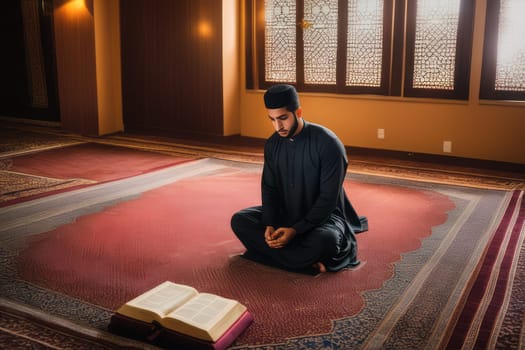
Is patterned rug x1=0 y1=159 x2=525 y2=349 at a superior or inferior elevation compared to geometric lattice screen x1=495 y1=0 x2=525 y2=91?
inferior

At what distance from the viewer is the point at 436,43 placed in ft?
17.8

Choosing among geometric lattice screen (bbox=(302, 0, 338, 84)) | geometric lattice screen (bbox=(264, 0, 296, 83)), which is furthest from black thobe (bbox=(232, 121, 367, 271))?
geometric lattice screen (bbox=(264, 0, 296, 83))

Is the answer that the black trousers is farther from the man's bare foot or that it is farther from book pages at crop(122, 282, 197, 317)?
book pages at crop(122, 282, 197, 317)

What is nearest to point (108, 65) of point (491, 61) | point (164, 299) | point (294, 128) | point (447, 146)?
point (447, 146)

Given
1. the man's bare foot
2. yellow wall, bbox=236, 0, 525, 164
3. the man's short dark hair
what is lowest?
the man's bare foot

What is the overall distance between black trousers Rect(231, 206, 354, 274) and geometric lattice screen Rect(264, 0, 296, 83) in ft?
11.4

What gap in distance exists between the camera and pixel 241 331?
226cm

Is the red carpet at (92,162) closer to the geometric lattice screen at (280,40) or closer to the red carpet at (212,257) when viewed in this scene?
the red carpet at (212,257)

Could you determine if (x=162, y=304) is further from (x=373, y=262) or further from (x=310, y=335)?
(x=373, y=262)

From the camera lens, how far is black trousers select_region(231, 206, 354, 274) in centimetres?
284

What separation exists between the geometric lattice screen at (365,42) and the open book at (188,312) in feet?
13.0

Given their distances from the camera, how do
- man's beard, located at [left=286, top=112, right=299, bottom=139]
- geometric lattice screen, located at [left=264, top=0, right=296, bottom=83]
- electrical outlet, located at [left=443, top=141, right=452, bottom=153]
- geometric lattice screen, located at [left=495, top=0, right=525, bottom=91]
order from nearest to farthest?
1. man's beard, located at [left=286, top=112, right=299, bottom=139]
2. geometric lattice screen, located at [left=495, top=0, right=525, bottom=91]
3. electrical outlet, located at [left=443, top=141, right=452, bottom=153]
4. geometric lattice screen, located at [left=264, top=0, right=296, bottom=83]

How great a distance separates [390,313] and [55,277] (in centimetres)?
158

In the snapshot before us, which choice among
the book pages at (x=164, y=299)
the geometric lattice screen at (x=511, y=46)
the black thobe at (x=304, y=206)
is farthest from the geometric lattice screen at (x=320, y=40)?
the book pages at (x=164, y=299)
